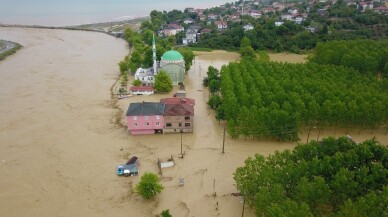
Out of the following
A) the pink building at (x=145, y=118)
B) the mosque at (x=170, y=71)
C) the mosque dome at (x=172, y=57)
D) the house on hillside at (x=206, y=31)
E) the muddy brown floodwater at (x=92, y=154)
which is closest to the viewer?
the muddy brown floodwater at (x=92, y=154)

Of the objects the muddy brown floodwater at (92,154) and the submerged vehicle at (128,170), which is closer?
the muddy brown floodwater at (92,154)

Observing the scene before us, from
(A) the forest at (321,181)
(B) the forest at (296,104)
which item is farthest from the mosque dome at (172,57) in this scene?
(A) the forest at (321,181)

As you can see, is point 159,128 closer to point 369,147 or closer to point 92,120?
point 92,120

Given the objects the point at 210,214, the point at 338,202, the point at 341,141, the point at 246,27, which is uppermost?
the point at 246,27

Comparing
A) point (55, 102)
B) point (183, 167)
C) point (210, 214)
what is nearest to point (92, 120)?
point (55, 102)

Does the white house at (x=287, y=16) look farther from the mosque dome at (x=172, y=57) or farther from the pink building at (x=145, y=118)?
the pink building at (x=145, y=118)
